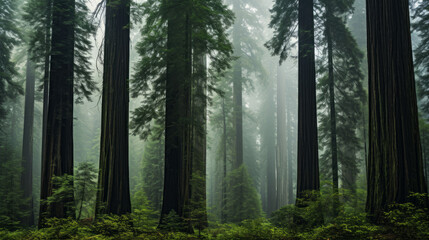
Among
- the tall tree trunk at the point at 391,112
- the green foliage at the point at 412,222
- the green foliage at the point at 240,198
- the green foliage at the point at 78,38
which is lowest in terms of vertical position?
the green foliage at the point at 240,198

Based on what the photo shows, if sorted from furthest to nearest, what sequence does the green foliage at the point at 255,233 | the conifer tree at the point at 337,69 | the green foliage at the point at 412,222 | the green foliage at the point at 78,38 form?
1. the conifer tree at the point at 337,69
2. the green foliage at the point at 78,38
3. the green foliage at the point at 255,233
4. the green foliage at the point at 412,222

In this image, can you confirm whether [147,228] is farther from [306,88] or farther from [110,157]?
[306,88]

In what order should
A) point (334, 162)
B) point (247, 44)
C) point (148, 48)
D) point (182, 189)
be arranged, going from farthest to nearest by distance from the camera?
1. point (247, 44)
2. point (334, 162)
3. point (148, 48)
4. point (182, 189)

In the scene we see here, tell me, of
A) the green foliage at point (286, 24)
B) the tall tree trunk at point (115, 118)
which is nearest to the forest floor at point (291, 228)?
the tall tree trunk at point (115, 118)

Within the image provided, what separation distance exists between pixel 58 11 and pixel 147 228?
7.72m

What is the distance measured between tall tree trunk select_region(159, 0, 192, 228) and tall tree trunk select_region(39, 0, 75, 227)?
10.2 ft

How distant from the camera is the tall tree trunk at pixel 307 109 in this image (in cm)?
922

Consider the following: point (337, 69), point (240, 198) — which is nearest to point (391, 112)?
point (337, 69)

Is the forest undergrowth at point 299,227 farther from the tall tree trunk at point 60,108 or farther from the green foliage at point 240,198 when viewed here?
the green foliage at point 240,198

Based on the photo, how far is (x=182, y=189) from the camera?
8180mm

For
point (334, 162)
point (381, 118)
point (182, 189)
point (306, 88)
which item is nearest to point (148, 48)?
point (182, 189)

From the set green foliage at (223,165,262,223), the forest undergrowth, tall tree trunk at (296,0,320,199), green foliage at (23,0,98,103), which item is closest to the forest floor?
the forest undergrowth

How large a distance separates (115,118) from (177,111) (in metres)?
1.94

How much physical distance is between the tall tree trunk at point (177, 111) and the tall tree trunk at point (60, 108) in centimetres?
312
